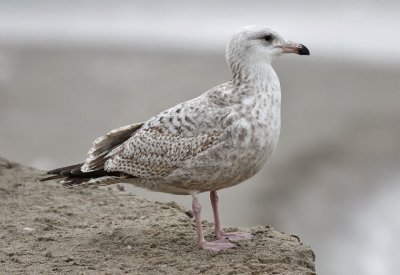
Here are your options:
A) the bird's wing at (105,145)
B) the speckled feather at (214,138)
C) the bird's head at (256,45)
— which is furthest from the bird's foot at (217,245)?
the bird's head at (256,45)

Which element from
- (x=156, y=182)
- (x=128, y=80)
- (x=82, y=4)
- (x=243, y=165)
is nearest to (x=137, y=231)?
(x=156, y=182)

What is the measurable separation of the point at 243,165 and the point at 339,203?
6842 millimetres

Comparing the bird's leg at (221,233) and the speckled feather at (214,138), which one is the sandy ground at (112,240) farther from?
the speckled feather at (214,138)

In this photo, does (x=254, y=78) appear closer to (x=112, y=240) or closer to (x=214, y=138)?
(x=214, y=138)

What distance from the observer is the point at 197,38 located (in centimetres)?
2272

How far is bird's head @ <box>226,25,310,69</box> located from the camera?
7.77 meters

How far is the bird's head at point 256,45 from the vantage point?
777 centimetres

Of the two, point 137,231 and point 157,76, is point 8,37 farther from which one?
point 137,231

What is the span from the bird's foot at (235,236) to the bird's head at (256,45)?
1.36m

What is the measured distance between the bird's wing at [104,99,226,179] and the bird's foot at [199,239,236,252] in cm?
62

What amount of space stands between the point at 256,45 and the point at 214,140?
87cm

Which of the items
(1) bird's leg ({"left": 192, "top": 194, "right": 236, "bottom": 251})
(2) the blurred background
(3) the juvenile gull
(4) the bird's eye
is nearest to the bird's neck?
(3) the juvenile gull

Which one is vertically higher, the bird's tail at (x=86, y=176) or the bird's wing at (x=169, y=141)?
the bird's wing at (x=169, y=141)

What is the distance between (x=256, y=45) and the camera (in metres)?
7.79
